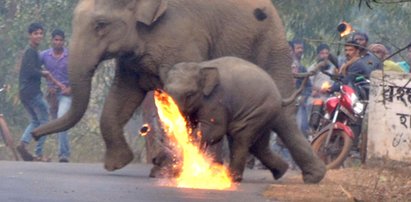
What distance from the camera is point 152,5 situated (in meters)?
16.3

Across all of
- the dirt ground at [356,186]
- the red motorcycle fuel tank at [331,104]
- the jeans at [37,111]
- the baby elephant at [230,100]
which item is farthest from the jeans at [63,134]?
the baby elephant at [230,100]

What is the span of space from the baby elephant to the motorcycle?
8.17 ft

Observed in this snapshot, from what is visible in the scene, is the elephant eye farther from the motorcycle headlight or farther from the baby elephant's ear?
the motorcycle headlight

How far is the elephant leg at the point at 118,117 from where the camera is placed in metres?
16.7

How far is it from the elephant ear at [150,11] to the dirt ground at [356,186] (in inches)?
86.7

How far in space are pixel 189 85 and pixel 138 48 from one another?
1302mm

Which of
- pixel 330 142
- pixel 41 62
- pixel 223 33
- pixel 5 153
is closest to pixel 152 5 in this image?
pixel 223 33

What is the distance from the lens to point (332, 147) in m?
18.5

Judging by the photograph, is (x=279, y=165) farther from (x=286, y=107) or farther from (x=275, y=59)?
(x=275, y=59)

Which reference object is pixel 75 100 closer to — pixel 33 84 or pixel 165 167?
pixel 165 167

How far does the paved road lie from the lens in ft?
40.7

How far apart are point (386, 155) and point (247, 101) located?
128 inches

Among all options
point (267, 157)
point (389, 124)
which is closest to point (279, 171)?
point (267, 157)

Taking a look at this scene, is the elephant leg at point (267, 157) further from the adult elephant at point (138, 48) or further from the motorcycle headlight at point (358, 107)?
the motorcycle headlight at point (358, 107)
